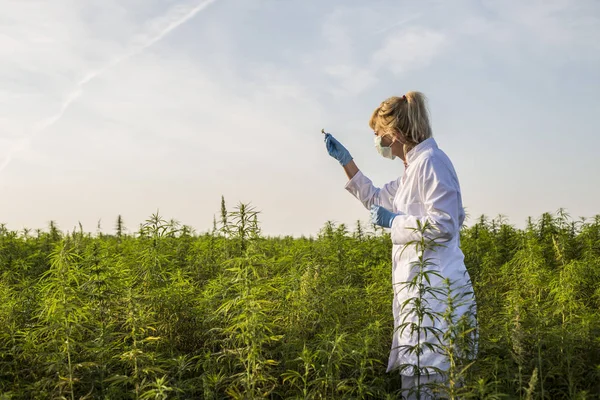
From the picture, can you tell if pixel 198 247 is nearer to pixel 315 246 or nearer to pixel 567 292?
pixel 315 246

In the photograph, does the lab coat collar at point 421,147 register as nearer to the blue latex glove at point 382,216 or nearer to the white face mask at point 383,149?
the white face mask at point 383,149

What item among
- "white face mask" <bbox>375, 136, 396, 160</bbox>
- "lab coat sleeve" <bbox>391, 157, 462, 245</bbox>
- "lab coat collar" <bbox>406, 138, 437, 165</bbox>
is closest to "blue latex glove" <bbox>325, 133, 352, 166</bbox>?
"white face mask" <bbox>375, 136, 396, 160</bbox>

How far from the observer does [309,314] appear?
4824 mm

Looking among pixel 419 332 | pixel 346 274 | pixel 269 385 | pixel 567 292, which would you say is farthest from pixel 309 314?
pixel 567 292

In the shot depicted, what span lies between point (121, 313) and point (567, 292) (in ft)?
14.8

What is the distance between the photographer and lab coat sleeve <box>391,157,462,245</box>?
12.4 ft

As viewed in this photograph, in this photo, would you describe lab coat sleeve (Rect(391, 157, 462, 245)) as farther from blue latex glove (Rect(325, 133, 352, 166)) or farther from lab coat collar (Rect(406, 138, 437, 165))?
blue latex glove (Rect(325, 133, 352, 166))

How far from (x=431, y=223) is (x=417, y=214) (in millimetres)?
345

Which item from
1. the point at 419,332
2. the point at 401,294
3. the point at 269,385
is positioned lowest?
the point at 269,385

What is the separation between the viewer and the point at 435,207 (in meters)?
3.83

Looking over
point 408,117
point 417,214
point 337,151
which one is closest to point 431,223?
point 417,214

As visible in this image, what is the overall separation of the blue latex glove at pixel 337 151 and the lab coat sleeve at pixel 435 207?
149 centimetres

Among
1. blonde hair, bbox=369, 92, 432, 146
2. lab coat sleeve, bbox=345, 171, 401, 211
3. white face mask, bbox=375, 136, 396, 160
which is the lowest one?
lab coat sleeve, bbox=345, 171, 401, 211

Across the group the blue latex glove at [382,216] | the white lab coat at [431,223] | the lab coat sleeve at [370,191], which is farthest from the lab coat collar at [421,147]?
the lab coat sleeve at [370,191]
